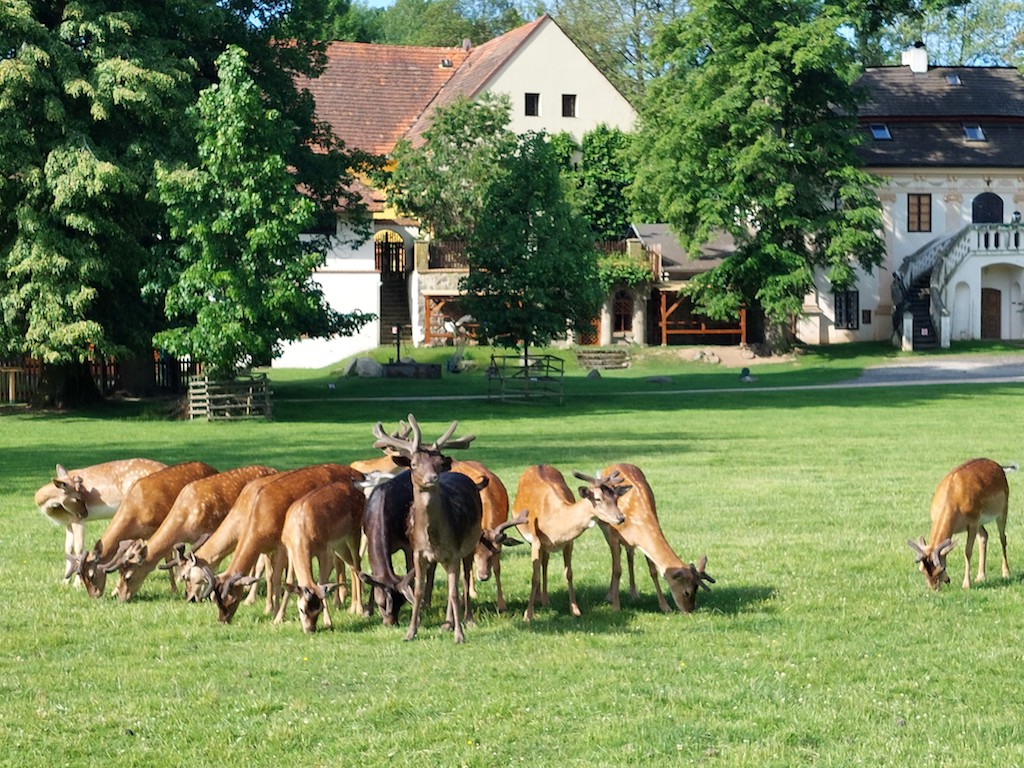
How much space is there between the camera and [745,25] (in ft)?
192

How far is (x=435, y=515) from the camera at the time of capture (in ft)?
37.4

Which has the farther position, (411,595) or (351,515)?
(351,515)

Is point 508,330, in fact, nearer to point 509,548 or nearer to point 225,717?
point 509,548

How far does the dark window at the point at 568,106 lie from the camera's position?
68312 mm

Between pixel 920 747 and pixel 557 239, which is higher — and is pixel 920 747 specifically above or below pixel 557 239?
below

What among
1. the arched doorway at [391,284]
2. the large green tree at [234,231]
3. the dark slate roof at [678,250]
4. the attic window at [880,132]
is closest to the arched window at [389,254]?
the arched doorway at [391,284]

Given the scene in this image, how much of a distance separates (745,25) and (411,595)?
166 ft

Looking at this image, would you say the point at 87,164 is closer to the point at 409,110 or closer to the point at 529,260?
the point at 529,260

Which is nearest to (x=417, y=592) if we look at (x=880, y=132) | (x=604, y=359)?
(x=604, y=359)

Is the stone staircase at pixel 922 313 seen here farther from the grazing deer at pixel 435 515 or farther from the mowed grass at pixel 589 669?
the grazing deer at pixel 435 515

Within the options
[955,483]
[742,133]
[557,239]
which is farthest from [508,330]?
[955,483]

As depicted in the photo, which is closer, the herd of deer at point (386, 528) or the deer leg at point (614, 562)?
the herd of deer at point (386, 528)

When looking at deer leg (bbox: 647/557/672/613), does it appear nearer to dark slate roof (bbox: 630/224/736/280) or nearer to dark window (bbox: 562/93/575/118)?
dark slate roof (bbox: 630/224/736/280)

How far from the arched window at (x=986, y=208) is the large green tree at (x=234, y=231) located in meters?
41.4
